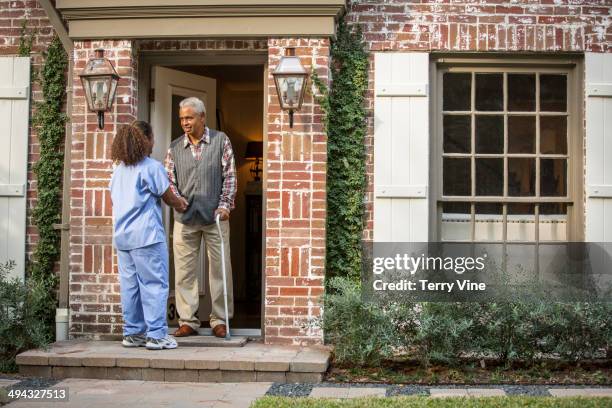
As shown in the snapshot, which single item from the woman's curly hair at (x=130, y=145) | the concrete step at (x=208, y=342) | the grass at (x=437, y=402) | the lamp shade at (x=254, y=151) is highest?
the lamp shade at (x=254, y=151)

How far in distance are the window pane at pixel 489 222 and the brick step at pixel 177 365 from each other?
2002 mm

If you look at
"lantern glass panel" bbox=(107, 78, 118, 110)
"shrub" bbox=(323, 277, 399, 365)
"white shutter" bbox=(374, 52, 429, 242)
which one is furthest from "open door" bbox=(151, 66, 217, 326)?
"shrub" bbox=(323, 277, 399, 365)

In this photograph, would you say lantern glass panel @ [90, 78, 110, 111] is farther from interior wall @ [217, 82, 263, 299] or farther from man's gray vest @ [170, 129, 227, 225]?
interior wall @ [217, 82, 263, 299]

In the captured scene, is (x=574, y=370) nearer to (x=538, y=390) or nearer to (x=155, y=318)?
(x=538, y=390)

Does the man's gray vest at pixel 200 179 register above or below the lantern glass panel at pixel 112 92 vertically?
below

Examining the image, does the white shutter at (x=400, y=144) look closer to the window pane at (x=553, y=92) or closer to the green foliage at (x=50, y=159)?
the window pane at (x=553, y=92)

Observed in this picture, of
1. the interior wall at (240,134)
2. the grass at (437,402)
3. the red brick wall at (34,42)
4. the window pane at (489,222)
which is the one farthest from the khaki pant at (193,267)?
the interior wall at (240,134)

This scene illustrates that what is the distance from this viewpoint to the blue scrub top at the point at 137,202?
6656 millimetres

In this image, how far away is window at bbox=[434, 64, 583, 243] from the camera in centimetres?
777

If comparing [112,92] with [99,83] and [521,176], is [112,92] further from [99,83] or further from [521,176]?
[521,176]

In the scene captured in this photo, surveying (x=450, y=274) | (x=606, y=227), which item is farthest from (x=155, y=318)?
(x=606, y=227)

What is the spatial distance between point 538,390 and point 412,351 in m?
1.02

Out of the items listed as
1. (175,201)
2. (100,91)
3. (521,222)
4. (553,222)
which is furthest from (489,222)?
(100,91)

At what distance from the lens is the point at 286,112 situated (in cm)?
733
